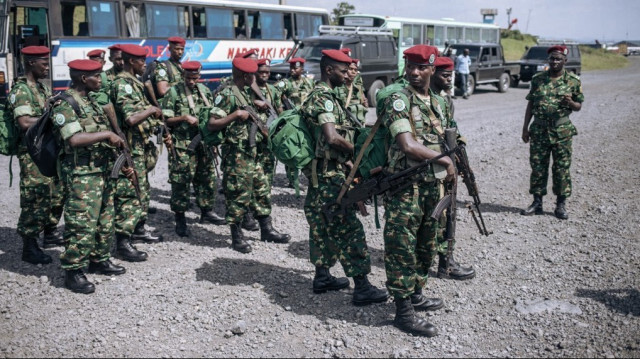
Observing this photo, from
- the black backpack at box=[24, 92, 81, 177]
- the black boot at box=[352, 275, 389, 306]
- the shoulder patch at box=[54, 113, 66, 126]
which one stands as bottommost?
the black boot at box=[352, 275, 389, 306]

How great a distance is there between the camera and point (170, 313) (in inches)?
164

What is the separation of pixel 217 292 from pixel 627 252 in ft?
13.1

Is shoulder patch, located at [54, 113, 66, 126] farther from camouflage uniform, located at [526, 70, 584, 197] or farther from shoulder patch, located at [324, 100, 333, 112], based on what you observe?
camouflage uniform, located at [526, 70, 584, 197]

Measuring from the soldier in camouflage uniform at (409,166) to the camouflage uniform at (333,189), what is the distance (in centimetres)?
47

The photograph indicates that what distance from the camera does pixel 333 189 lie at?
4.25 m

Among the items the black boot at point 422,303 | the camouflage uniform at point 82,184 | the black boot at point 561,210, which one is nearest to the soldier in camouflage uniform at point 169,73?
the camouflage uniform at point 82,184

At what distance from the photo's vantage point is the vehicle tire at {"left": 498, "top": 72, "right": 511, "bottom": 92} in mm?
22078

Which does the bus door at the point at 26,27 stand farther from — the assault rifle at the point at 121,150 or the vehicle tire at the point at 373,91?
the assault rifle at the point at 121,150

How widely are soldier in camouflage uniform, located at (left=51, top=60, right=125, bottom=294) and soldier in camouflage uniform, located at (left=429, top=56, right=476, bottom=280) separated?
2664 mm

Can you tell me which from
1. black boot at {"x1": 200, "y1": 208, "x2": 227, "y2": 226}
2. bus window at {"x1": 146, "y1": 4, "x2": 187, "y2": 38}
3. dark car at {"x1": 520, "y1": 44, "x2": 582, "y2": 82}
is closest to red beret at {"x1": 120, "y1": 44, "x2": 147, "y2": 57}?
black boot at {"x1": 200, "y1": 208, "x2": 227, "y2": 226}

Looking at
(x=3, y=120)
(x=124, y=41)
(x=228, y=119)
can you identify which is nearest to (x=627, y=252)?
(x=228, y=119)

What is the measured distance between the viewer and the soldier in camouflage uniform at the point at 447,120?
13.1ft

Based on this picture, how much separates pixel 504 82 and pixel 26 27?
17.3m

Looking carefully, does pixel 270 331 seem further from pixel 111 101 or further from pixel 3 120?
pixel 3 120
